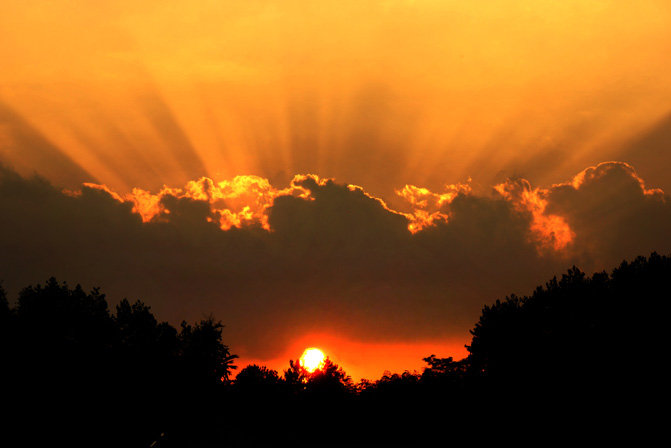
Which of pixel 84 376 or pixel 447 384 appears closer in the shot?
pixel 84 376

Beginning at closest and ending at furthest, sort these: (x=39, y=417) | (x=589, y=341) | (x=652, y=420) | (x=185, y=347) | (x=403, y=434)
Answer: (x=39, y=417) → (x=652, y=420) → (x=589, y=341) → (x=185, y=347) → (x=403, y=434)

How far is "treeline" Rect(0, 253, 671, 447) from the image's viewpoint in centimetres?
6106

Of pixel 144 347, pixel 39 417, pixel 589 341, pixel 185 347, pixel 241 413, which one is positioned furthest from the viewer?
pixel 241 413

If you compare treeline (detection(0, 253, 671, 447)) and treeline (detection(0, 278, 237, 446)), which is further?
treeline (detection(0, 253, 671, 447))

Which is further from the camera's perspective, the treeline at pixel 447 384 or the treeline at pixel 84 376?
the treeline at pixel 447 384

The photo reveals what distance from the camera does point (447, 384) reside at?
11388 centimetres

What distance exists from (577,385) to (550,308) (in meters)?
15.3

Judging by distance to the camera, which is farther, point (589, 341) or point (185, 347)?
point (185, 347)

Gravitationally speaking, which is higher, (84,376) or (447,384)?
(447,384)

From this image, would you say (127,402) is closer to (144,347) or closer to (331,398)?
(144,347)

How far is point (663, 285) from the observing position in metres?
70.9

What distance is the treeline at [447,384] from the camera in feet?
200

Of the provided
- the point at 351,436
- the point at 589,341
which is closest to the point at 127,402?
the point at 589,341

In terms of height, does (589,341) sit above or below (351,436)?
below
